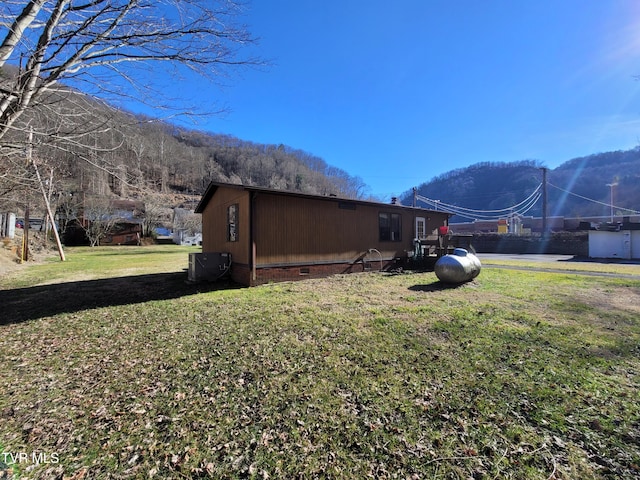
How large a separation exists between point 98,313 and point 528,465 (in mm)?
7556

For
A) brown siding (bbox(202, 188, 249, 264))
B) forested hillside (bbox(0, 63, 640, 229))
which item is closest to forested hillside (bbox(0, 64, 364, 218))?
forested hillside (bbox(0, 63, 640, 229))

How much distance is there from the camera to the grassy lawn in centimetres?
217

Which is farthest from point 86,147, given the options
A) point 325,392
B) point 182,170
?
A: point 182,170

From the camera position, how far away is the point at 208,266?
9.73 m

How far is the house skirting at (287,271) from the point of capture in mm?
8938

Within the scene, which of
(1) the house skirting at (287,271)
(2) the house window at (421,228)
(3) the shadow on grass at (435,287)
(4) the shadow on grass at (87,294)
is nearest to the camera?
(4) the shadow on grass at (87,294)

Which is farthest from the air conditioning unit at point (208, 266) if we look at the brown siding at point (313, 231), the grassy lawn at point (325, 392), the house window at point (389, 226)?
the house window at point (389, 226)

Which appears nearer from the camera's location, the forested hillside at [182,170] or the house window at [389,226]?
the forested hillside at [182,170]

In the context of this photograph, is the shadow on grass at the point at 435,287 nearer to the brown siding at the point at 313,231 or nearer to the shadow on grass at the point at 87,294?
the brown siding at the point at 313,231

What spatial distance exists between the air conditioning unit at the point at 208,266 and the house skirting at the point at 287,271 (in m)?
0.35

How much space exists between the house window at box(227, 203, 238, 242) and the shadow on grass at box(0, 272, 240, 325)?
162cm

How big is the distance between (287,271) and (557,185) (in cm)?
8992

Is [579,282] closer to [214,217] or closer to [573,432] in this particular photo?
[573,432]

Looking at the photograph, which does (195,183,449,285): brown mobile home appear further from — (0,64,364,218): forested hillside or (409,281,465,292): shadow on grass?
(409,281,465,292): shadow on grass
